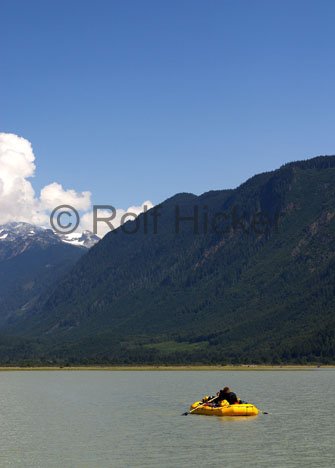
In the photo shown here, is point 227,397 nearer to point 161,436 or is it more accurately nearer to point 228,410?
point 228,410

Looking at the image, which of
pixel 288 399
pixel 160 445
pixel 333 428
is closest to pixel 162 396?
pixel 288 399

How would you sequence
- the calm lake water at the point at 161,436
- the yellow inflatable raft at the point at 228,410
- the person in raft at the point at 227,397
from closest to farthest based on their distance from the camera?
1. the calm lake water at the point at 161,436
2. the yellow inflatable raft at the point at 228,410
3. the person in raft at the point at 227,397

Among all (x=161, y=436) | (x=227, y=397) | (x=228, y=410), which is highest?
(x=227, y=397)

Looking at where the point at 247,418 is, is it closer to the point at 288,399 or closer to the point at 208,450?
the point at 208,450

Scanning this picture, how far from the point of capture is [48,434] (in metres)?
116

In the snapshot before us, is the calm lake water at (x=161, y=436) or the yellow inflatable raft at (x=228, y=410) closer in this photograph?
the calm lake water at (x=161, y=436)

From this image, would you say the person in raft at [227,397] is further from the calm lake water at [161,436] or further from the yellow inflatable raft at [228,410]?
the calm lake water at [161,436]

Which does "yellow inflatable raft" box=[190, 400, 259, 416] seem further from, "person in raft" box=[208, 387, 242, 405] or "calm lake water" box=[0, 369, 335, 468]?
"calm lake water" box=[0, 369, 335, 468]

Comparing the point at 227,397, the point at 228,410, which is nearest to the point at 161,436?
the point at 228,410

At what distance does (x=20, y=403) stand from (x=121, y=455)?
8988 centimetres

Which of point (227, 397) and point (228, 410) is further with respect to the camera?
point (227, 397)

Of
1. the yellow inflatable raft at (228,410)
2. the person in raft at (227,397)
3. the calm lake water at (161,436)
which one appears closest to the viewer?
the calm lake water at (161,436)

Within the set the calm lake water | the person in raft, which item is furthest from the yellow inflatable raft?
the calm lake water

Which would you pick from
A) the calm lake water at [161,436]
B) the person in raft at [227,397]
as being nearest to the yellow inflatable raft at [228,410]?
the person in raft at [227,397]
